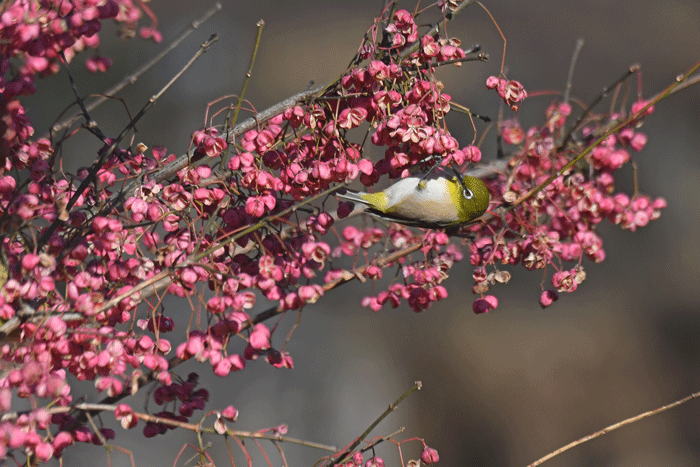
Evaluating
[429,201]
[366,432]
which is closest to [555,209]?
[429,201]

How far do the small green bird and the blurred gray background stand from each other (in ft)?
8.79

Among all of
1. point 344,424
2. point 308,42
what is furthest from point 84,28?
point 308,42

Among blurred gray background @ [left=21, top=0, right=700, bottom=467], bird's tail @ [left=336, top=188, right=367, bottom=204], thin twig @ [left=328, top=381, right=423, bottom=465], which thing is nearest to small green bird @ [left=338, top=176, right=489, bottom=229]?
bird's tail @ [left=336, top=188, right=367, bottom=204]

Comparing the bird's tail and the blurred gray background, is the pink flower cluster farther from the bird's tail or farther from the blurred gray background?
the blurred gray background

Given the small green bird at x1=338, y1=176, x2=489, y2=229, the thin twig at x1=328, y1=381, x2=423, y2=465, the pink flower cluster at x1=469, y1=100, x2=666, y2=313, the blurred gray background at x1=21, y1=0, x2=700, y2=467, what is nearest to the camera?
the thin twig at x1=328, y1=381, x2=423, y2=465

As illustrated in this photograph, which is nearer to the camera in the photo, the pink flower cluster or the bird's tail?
the pink flower cluster

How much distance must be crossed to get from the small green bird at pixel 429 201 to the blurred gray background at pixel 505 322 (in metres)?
2.68

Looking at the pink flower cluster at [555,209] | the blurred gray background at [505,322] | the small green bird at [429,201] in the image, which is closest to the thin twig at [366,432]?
the pink flower cluster at [555,209]

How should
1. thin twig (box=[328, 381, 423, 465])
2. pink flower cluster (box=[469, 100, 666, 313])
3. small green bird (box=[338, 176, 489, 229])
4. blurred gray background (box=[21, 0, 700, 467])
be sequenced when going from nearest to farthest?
1. thin twig (box=[328, 381, 423, 465])
2. pink flower cluster (box=[469, 100, 666, 313])
3. small green bird (box=[338, 176, 489, 229])
4. blurred gray background (box=[21, 0, 700, 467])

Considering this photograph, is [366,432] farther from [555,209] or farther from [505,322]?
[505,322]

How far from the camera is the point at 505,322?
4.62m

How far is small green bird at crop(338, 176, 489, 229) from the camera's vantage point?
154 centimetres

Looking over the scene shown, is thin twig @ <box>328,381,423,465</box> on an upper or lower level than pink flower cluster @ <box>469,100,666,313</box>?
lower

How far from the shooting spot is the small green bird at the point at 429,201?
60.5 inches
